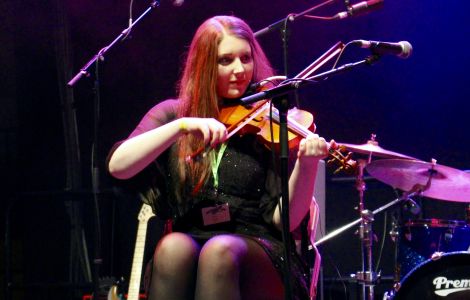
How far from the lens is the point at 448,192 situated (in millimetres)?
3072

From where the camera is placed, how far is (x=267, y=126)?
2141 millimetres

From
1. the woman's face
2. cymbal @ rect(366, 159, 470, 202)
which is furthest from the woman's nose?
cymbal @ rect(366, 159, 470, 202)

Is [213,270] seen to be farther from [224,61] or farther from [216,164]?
[224,61]

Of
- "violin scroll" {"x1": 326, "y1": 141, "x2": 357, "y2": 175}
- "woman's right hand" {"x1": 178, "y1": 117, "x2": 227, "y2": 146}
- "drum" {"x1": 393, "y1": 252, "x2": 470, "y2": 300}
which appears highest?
"woman's right hand" {"x1": 178, "y1": 117, "x2": 227, "y2": 146}

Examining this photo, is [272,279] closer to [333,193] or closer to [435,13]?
[333,193]

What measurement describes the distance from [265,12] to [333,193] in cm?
113

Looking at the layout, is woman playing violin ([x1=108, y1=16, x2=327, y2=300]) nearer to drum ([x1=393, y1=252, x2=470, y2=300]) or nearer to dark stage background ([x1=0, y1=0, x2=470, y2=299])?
drum ([x1=393, y1=252, x2=470, y2=300])

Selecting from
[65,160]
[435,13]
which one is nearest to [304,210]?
[435,13]

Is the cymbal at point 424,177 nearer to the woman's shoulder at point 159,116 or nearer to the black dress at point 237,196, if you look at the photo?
the black dress at point 237,196

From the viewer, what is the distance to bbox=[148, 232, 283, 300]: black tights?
1.82 meters

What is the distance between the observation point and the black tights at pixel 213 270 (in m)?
1.82

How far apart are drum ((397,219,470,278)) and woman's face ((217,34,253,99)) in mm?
1388

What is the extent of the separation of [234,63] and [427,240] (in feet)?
4.90

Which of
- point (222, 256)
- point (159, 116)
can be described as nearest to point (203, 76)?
point (159, 116)
